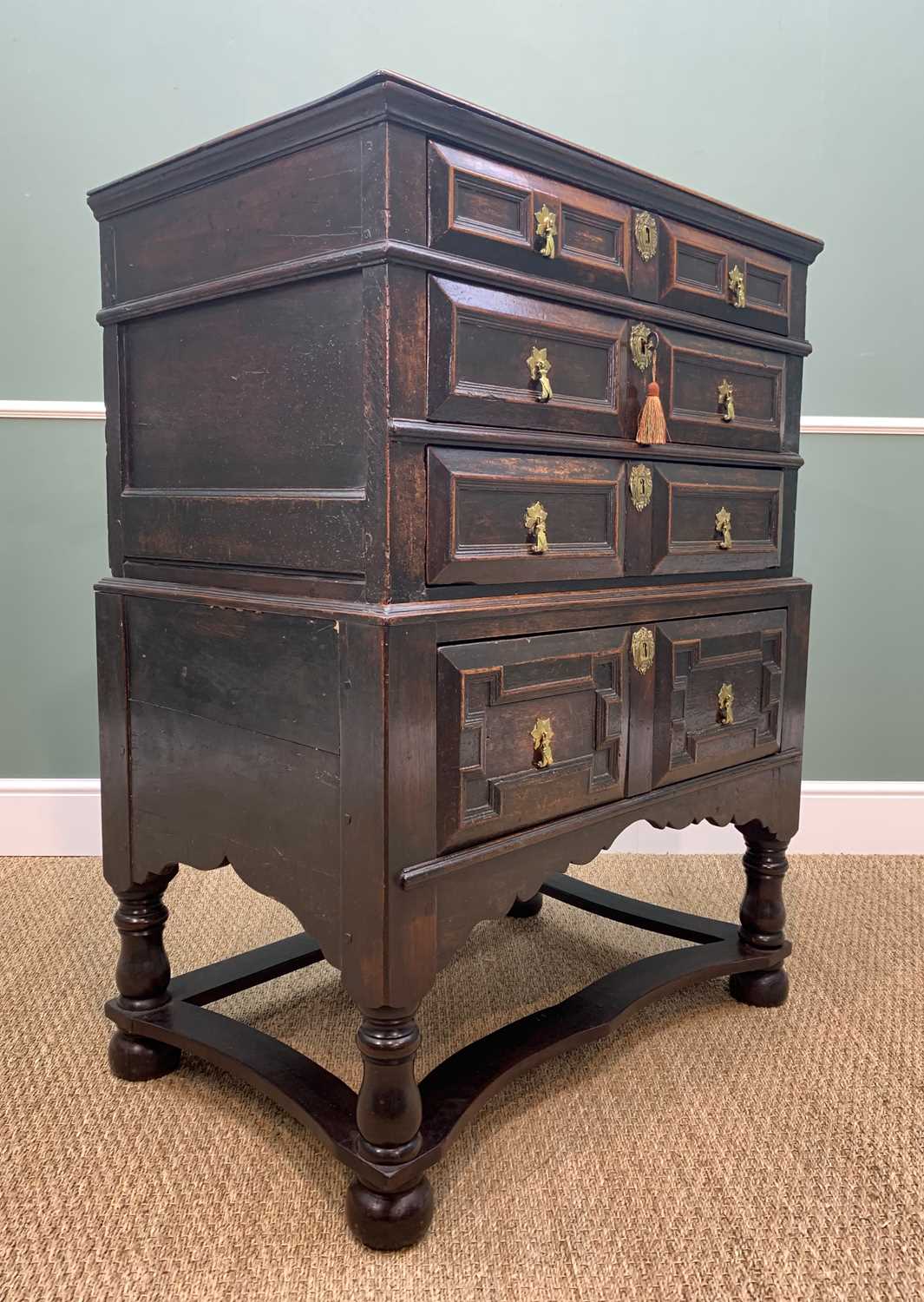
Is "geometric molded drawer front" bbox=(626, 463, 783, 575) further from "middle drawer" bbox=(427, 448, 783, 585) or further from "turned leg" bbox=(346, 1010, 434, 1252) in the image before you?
"turned leg" bbox=(346, 1010, 434, 1252)

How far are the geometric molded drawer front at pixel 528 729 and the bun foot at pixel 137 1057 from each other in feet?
2.20

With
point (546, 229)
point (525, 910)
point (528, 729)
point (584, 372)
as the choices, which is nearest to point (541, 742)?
point (528, 729)

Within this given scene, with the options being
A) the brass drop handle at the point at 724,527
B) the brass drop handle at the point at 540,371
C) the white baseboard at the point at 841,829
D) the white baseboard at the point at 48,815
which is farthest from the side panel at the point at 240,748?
the white baseboard at the point at 841,829

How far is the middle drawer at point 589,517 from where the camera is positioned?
1.25m

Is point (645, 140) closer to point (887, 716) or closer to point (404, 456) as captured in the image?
point (887, 716)

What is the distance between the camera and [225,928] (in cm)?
216

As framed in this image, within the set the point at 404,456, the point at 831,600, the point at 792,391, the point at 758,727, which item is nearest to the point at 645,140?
the point at 792,391

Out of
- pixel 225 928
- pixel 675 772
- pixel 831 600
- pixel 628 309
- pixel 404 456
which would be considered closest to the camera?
pixel 404 456

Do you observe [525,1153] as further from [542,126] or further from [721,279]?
[542,126]

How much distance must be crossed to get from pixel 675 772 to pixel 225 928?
3.43 feet

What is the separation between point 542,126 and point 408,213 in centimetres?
148

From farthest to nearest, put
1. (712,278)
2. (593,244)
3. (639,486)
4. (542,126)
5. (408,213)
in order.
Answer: (542,126), (712,278), (639,486), (593,244), (408,213)

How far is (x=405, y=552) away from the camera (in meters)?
1.19

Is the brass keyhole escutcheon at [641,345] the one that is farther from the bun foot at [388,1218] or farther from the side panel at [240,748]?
the bun foot at [388,1218]
